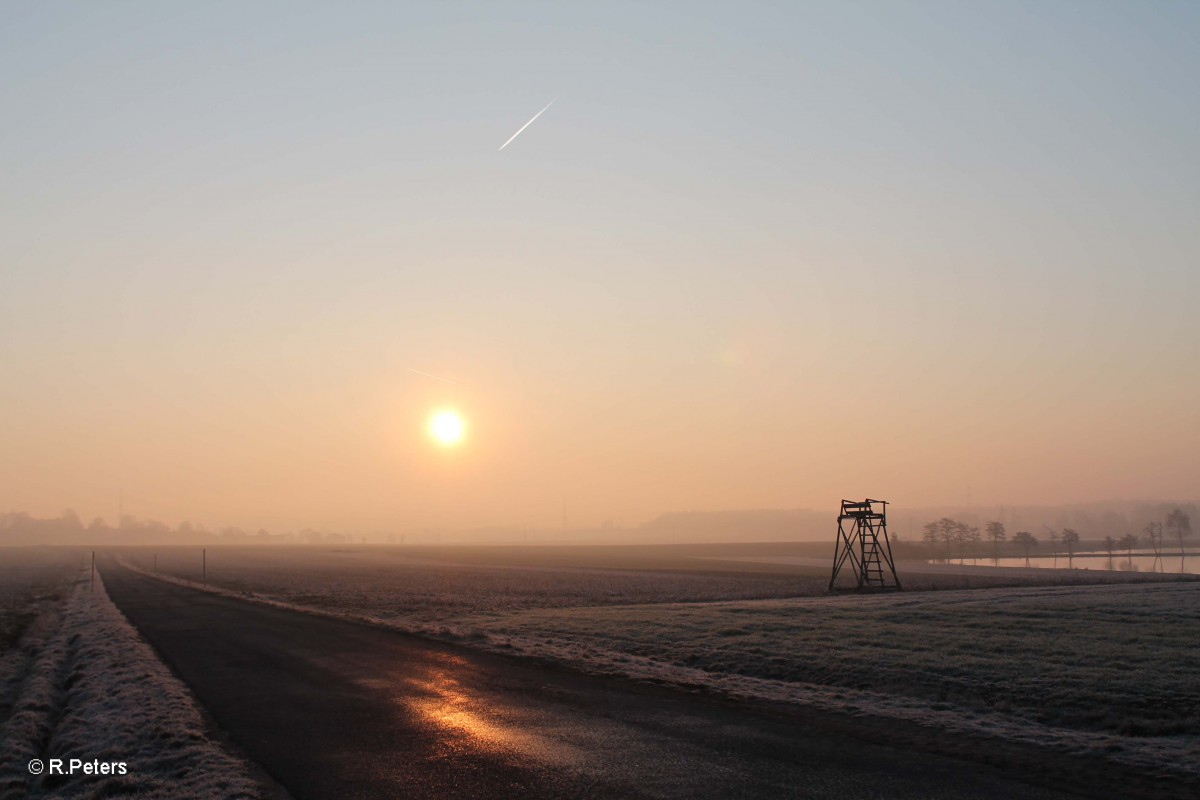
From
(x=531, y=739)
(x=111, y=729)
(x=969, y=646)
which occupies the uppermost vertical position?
(x=531, y=739)

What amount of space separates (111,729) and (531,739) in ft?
25.9

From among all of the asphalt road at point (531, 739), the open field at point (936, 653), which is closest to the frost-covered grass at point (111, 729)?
the asphalt road at point (531, 739)

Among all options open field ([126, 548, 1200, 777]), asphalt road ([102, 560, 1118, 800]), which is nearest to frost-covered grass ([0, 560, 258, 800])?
asphalt road ([102, 560, 1118, 800])

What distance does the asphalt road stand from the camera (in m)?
11.0

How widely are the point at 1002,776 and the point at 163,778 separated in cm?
1186

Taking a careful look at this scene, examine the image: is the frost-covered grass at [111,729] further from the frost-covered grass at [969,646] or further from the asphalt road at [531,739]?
the frost-covered grass at [969,646]

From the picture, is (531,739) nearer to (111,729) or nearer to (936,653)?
(111,729)

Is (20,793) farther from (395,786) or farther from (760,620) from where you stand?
(760,620)

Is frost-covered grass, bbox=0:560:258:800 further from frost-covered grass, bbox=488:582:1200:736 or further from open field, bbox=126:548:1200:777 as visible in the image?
frost-covered grass, bbox=488:582:1200:736

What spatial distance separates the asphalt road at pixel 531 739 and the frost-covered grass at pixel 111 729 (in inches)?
28.6

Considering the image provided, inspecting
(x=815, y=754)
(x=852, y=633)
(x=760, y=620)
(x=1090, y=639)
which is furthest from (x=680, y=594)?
(x=815, y=754)

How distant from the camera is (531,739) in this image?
44.3 feet

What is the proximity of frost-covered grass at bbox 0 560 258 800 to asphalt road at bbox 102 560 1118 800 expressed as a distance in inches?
28.6

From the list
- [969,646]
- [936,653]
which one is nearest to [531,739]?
[936,653]
